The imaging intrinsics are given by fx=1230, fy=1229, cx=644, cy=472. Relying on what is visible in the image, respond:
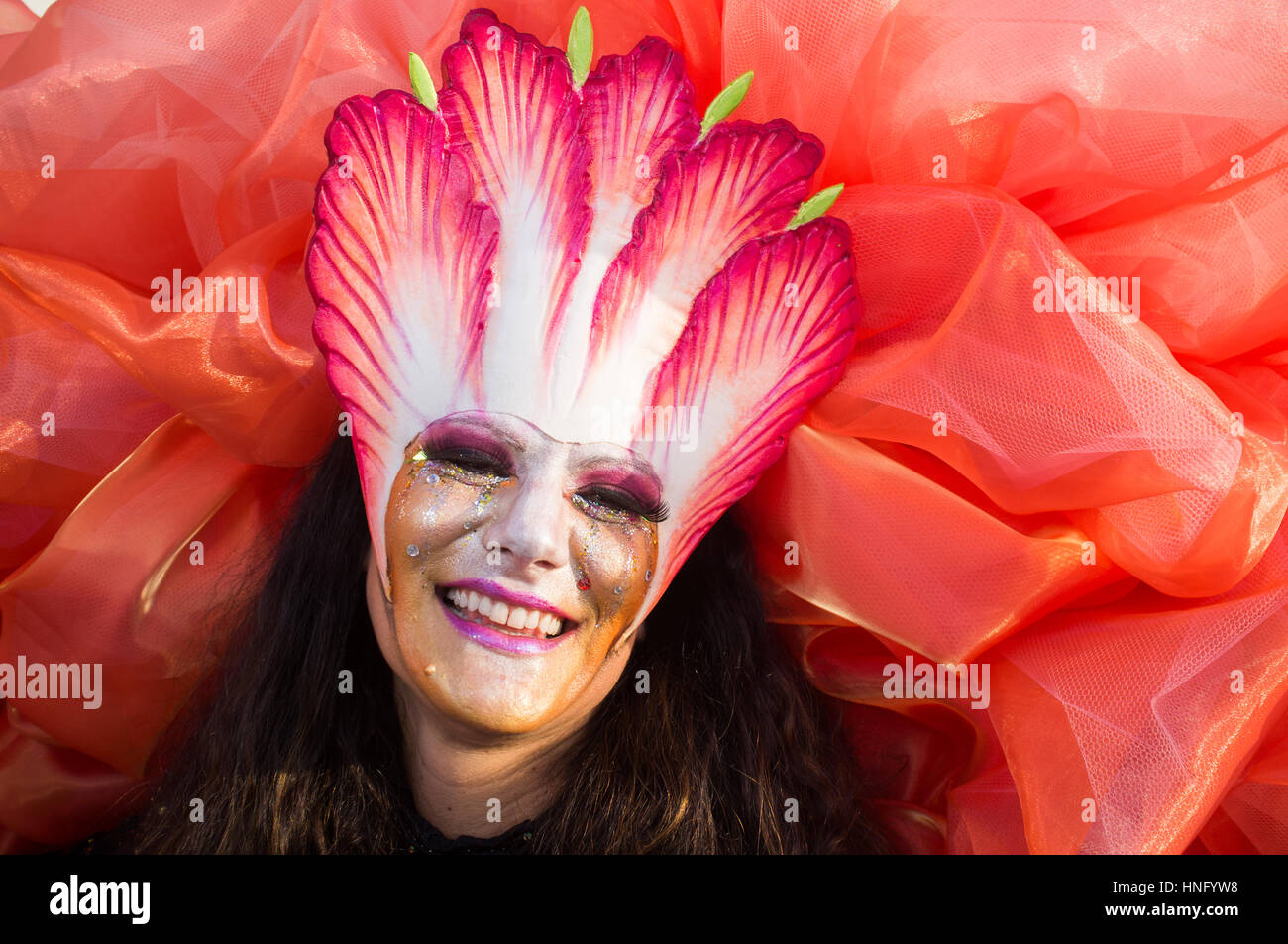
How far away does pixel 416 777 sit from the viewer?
1.63 meters

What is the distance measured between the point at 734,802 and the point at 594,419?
0.56 metres

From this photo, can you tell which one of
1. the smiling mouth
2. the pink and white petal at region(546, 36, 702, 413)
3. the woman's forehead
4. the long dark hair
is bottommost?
the long dark hair

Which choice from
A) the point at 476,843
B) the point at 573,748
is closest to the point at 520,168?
the point at 573,748

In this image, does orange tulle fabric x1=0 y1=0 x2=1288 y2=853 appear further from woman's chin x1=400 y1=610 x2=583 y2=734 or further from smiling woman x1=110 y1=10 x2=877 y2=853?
woman's chin x1=400 y1=610 x2=583 y2=734

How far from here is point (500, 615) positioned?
1447 mm

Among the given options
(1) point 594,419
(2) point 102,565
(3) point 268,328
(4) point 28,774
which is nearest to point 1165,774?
(1) point 594,419

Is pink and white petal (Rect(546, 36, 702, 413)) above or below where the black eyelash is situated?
above

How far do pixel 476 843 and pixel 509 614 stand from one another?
13.2 inches

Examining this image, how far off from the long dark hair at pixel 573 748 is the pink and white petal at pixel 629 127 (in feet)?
1.48

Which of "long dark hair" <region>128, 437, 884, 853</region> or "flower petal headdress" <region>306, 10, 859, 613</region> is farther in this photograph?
"long dark hair" <region>128, 437, 884, 853</region>

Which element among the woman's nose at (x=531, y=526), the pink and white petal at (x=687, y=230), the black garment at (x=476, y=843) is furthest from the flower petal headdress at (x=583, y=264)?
the black garment at (x=476, y=843)

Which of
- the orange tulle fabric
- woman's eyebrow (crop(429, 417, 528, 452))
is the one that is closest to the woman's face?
woman's eyebrow (crop(429, 417, 528, 452))

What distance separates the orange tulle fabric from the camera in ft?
4.69

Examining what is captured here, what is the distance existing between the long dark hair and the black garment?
1cm
